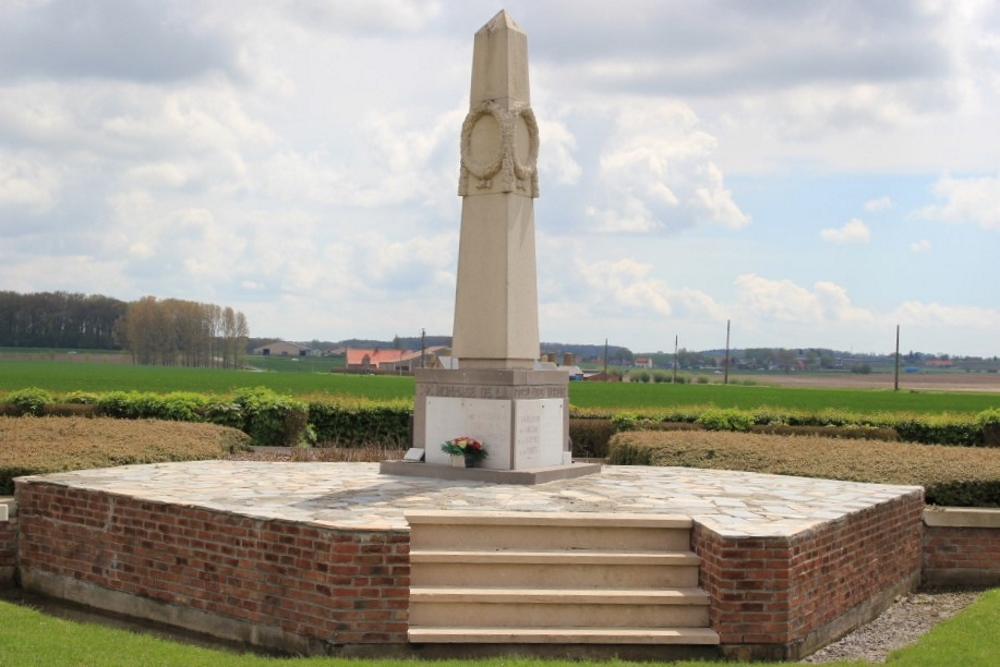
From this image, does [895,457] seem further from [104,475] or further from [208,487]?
[104,475]

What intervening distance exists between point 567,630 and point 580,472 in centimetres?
462

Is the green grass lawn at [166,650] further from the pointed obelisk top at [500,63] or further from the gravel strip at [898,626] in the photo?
the pointed obelisk top at [500,63]

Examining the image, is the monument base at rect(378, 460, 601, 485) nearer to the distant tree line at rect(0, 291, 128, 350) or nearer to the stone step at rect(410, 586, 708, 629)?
the stone step at rect(410, 586, 708, 629)

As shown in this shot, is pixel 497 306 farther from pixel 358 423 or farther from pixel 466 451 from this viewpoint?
pixel 358 423

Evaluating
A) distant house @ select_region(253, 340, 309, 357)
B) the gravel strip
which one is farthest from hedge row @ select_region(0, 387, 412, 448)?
distant house @ select_region(253, 340, 309, 357)

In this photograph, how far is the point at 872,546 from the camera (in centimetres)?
899

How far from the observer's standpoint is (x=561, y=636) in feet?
24.3

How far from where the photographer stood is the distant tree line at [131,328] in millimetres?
91875

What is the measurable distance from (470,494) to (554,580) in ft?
7.03

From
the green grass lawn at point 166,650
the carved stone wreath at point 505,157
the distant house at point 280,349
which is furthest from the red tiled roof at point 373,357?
the green grass lawn at point 166,650

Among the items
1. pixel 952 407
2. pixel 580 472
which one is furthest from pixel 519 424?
pixel 952 407

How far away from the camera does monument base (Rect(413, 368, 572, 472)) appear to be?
11.5m

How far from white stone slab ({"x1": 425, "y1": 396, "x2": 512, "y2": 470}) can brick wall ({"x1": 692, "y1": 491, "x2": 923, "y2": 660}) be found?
3614mm

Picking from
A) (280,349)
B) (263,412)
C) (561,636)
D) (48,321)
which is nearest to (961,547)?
(561,636)
